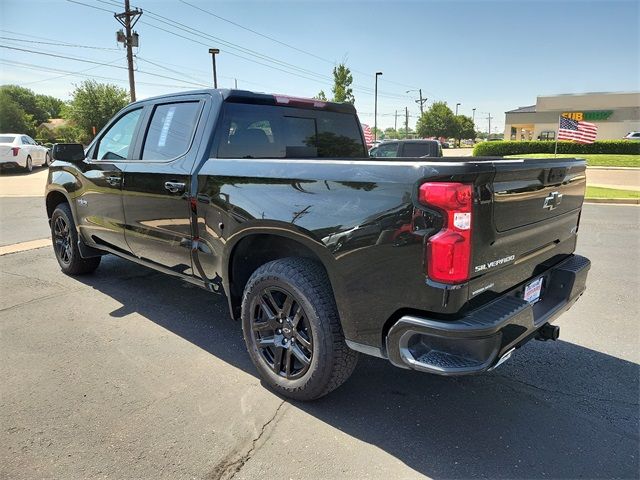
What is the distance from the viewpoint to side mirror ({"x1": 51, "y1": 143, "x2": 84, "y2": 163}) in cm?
456

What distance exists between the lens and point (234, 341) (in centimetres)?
382

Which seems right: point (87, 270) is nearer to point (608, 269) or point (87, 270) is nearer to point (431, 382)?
point (431, 382)

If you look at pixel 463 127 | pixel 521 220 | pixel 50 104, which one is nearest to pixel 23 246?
pixel 521 220

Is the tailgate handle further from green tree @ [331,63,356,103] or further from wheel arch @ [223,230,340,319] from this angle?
green tree @ [331,63,356,103]

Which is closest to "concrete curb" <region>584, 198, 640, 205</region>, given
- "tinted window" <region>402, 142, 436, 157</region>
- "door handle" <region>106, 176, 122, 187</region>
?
"tinted window" <region>402, 142, 436, 157</region>

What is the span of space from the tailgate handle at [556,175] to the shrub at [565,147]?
30871 millimetres

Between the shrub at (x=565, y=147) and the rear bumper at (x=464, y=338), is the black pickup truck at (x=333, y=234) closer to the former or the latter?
the rear bumper at (x=464, y=338)

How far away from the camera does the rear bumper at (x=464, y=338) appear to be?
2135 millimetres

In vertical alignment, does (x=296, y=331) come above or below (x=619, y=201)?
above

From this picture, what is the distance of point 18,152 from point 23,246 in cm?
1509

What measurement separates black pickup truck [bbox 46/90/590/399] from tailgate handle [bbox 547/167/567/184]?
14 mm

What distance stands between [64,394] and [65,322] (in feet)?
4.44

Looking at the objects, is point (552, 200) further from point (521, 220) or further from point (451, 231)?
point (451, 231)

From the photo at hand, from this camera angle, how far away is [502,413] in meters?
2.80
